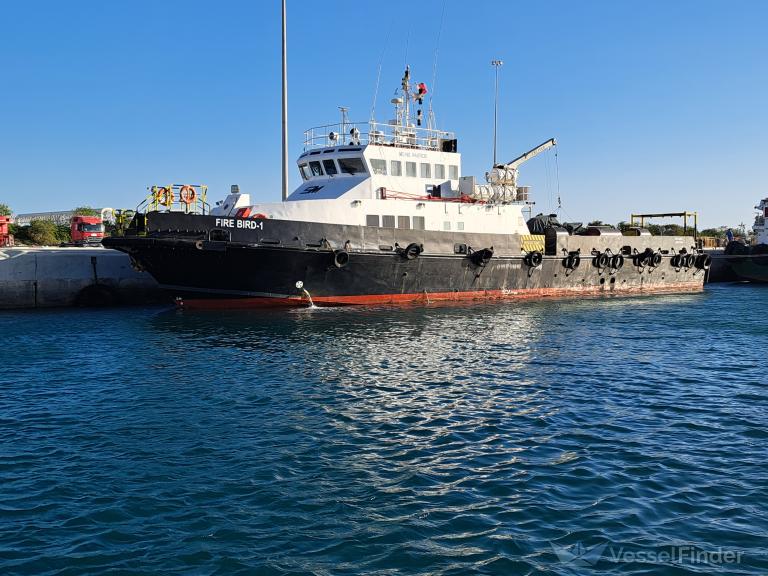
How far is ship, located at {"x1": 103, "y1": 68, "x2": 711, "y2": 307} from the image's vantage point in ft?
66.4

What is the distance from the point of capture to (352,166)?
942 inches

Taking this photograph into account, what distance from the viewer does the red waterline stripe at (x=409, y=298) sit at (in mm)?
21016

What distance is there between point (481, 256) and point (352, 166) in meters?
6.53

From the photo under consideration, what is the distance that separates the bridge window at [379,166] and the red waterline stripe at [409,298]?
5.00m

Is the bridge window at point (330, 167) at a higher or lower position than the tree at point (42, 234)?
higher

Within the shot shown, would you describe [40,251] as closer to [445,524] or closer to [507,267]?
[507,267]

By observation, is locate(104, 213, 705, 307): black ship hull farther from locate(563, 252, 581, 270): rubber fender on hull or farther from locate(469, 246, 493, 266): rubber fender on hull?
locate(563, 252, 581, 270): rubber fender on hull

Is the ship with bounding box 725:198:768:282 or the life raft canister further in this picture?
the ship with bounding box 725:198:768:282

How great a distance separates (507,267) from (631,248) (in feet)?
30.7

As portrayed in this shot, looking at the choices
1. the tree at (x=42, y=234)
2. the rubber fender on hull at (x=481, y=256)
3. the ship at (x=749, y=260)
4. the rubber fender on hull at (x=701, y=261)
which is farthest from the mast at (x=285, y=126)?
the ship at (x=749, y=260)

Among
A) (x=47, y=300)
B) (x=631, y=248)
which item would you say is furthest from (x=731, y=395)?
(x=47, y=300)

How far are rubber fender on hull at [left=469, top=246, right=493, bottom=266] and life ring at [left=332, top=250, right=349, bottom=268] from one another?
611 cm

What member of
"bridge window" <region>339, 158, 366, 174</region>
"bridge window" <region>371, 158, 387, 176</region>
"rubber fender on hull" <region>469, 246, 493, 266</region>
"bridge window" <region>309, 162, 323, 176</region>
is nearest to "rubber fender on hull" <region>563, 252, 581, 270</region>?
"rubber fender on hull" <region>469, 246, 493, 266</region>

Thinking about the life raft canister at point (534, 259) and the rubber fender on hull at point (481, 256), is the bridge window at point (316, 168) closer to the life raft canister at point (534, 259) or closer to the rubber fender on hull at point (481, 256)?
the rubber fender on hull at point (481, 256)
